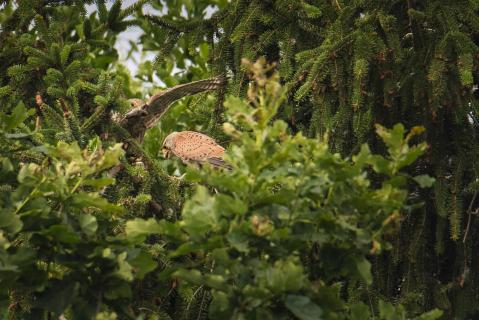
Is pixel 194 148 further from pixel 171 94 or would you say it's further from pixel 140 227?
pixel 140 227

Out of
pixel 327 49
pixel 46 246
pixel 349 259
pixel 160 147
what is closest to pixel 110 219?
pixel 46 246

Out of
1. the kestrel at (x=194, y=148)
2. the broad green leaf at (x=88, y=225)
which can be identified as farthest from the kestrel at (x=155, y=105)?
the broad green leaf at (x=88, y=225)

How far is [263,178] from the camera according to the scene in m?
2.69

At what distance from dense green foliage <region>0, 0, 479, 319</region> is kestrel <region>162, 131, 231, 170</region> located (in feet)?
0.45

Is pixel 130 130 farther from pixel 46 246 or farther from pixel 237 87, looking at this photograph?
pixel 46 246

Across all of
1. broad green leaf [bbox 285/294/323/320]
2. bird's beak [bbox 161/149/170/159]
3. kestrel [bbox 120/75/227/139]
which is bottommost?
broad green leaf [bbox 285/294/323/320]

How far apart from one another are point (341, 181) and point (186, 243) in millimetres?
492

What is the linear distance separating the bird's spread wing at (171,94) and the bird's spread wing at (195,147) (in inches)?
20.0

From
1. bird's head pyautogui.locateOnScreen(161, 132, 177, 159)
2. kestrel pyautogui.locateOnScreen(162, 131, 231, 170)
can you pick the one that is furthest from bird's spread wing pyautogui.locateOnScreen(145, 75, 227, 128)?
bird's head pyautogui.locateOnScreen(161, 132, 177, 159)

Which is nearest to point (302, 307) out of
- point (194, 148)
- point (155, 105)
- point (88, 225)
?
point (88, 225)

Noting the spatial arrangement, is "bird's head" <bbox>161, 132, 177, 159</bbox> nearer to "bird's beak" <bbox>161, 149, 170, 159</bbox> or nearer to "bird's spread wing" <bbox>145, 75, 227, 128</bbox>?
"bird's beak" <bbox>161, 149, 170, 159</bbox>

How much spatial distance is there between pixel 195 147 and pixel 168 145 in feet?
1.41

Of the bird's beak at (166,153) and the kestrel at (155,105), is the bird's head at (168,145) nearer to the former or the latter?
the bird's beak at (166,153)

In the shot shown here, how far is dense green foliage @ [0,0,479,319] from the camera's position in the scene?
2719 mm
